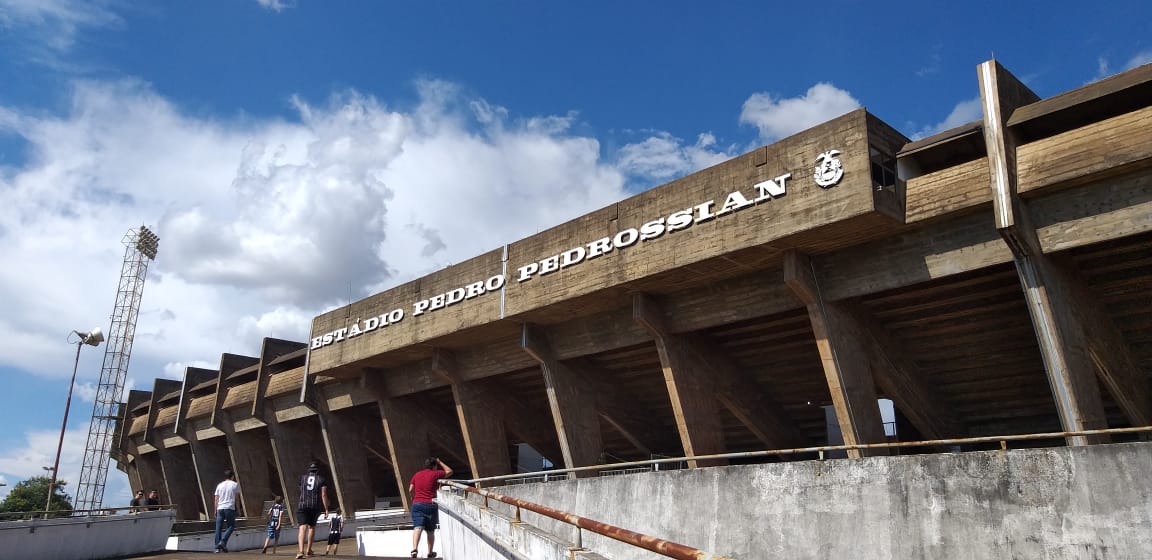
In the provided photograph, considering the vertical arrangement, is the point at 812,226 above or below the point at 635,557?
above

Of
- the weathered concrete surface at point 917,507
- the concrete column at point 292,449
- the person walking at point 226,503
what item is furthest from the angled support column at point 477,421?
the person walking at point 226,503

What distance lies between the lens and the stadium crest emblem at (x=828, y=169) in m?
19.2

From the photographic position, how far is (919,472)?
607 inches

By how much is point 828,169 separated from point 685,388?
834 centimetres

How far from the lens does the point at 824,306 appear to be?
834 inches

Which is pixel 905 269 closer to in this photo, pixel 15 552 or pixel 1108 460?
pixel 1108 460

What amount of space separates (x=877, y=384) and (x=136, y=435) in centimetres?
5723

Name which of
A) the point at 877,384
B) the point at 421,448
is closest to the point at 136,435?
the point at 421,448

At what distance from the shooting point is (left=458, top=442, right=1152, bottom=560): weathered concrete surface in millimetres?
13516

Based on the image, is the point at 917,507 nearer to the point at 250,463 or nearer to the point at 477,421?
the point at 477,421

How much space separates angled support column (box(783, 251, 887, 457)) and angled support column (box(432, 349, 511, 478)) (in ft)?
50.2

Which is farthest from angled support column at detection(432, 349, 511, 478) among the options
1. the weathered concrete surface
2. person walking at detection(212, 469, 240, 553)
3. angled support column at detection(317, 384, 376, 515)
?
person walking at detection(212, 469, 240, 553)

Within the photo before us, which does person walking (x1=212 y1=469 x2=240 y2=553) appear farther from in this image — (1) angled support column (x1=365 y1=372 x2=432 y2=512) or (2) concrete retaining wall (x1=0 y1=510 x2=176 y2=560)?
(1) angled support column (x1=365 y1=372 x2=432 y2=512)

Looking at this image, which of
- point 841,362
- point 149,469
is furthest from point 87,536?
point 149,469
